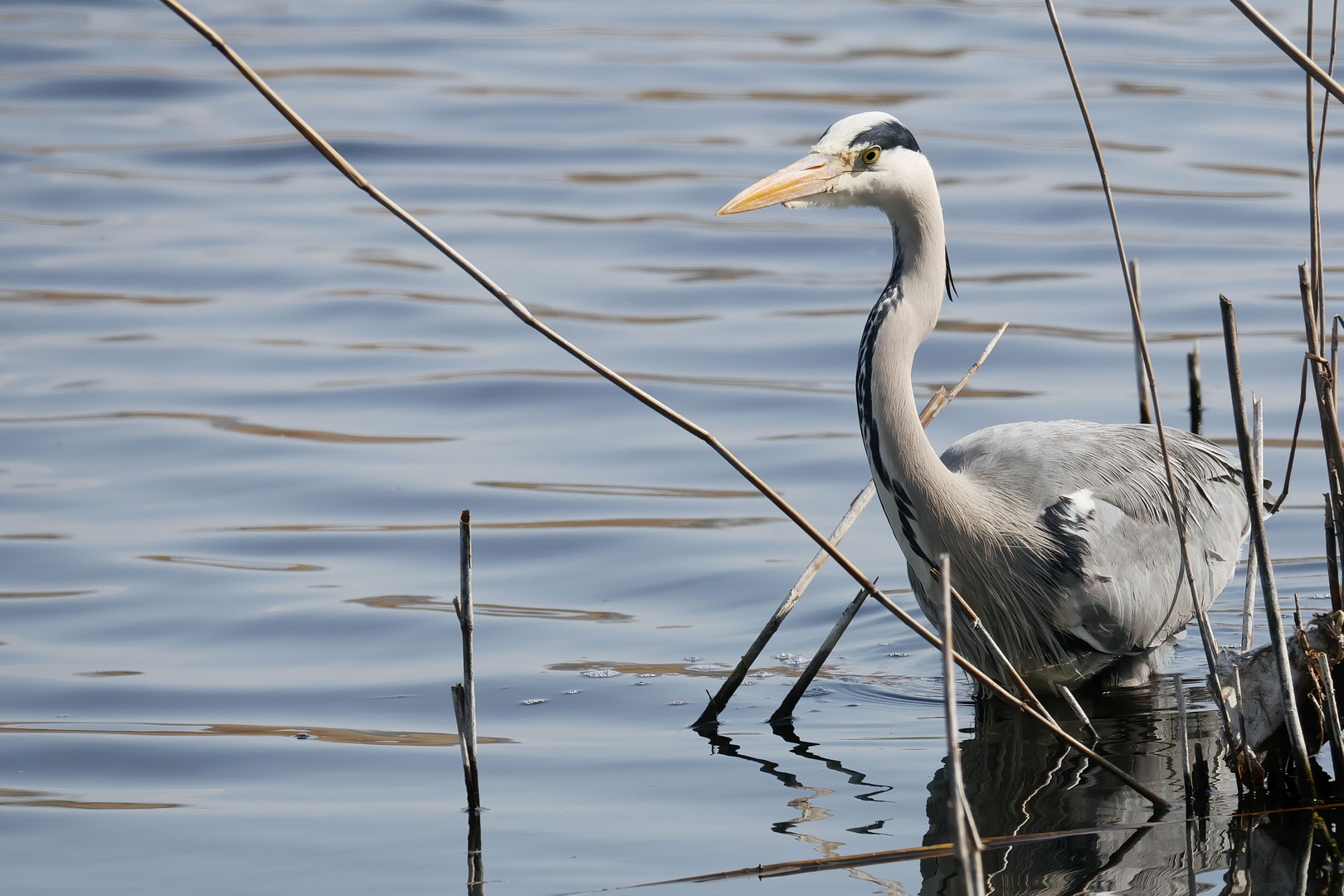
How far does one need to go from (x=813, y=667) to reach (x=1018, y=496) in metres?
0.85

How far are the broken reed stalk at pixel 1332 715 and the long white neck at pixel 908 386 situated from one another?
127 cm

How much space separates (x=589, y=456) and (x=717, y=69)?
908 centimetres

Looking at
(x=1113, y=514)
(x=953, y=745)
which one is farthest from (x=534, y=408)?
(x=953, y=745)

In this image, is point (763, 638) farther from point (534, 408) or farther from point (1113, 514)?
point (534, 408)

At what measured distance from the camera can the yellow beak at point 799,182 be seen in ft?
16.2

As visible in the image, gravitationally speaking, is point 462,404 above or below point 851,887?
above

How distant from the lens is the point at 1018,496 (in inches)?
213

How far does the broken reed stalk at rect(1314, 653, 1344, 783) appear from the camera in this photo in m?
4.04

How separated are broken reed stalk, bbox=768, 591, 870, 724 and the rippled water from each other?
80 millimetres

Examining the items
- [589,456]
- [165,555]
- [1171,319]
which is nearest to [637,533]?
[589,456]

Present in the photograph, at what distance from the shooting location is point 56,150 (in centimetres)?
1371

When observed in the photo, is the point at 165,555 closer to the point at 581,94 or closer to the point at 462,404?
the point at 462,404

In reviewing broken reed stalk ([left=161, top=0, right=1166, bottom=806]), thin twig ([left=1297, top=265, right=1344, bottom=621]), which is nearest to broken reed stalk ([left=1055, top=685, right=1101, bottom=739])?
broken reed stalk ([left=161, top=0, right=1166, bottom=806])

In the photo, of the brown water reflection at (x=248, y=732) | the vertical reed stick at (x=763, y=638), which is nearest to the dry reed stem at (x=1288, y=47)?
the vertical reed stick at (x=763, y=638)
